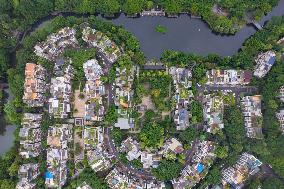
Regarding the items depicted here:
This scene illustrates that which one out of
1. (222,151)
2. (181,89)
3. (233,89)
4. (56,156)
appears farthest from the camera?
(233,89)

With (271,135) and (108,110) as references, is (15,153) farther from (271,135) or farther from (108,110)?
(271,135)

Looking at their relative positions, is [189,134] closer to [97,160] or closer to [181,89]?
[181,89]

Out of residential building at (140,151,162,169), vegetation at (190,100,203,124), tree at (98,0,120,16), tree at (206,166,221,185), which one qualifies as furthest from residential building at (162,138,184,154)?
tree at (98,0,120,16)

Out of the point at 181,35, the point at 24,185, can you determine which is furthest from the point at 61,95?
the point at 181,35

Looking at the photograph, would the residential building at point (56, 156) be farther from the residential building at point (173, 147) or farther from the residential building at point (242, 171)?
the residential building at point (242, 171)

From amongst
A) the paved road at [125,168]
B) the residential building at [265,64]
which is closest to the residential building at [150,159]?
the paved road at [125,168]

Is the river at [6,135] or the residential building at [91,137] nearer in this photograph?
the residential building at [91,137]
